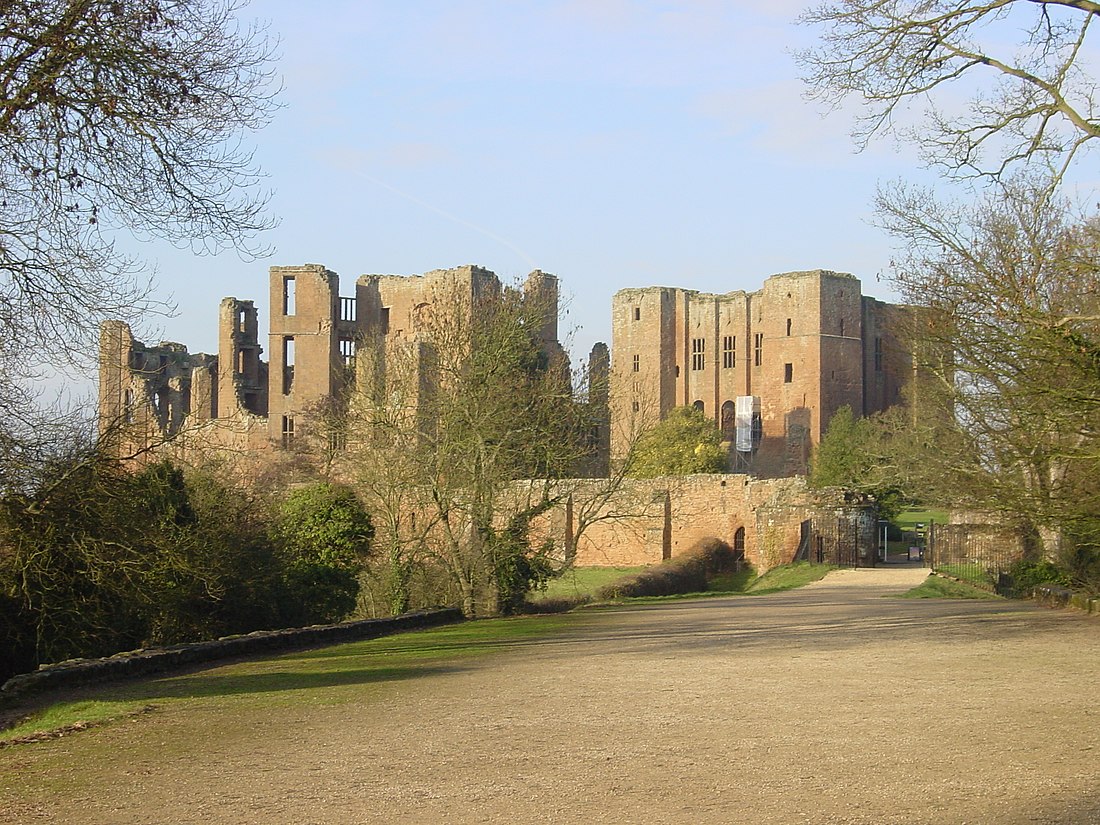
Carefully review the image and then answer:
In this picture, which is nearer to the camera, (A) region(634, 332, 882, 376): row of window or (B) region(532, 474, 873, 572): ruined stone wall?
(B) region(532, 474, 873, 572): ruined stone wall

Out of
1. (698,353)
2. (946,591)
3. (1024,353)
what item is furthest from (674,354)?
(1024,353)

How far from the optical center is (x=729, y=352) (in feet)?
284

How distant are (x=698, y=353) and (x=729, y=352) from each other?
6.88ft

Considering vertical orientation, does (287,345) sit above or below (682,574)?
above

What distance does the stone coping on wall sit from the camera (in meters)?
10.7

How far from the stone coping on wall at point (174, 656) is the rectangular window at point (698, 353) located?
69.7m

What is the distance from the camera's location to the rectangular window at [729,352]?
8619 centimetres

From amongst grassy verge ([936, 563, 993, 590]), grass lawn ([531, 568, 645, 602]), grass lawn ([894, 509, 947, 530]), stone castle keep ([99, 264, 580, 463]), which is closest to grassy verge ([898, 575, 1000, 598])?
grassy verge ([936, 563, 993, 590])

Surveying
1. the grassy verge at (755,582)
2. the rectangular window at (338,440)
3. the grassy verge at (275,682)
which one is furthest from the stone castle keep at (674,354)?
the grassy verge at (275,682)

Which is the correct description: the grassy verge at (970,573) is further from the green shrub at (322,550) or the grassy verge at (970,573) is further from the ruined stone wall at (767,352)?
the ruined stone wall at (767,352)

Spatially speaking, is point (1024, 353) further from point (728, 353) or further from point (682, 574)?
point (728, 353)

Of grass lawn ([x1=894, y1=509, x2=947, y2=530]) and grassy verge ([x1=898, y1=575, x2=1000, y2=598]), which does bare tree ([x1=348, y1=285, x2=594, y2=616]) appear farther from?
grass lawn ([x1=894, y1=509, x2=947, y2=530])

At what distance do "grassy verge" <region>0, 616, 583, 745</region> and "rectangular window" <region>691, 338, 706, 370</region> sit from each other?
7079 centimetres

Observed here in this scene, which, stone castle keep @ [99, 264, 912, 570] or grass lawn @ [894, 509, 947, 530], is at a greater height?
stone castle keep @ [99, 264, 912, 570]
